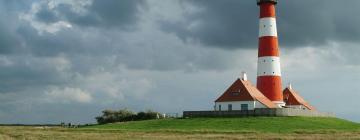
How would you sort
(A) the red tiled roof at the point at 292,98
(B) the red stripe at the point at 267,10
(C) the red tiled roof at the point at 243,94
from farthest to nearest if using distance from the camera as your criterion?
(A) the red tiled roof at the point at 292,98 → (B) the red stripe at the point at 267,10 → (C) the red tiled roof at the point at 243,94

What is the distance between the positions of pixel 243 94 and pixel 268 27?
26.9ft

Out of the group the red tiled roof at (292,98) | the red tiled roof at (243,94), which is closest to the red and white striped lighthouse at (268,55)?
the red tiled roof at (243,94)

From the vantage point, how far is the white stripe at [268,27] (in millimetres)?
66500

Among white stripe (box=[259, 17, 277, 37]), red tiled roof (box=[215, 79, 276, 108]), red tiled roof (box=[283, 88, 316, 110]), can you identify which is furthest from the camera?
red tiled roof (box=[283, 88, 316, 110])

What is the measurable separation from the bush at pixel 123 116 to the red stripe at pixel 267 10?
17.7 meters

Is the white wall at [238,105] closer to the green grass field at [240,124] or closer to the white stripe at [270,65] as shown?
the white stripe at [270,65]

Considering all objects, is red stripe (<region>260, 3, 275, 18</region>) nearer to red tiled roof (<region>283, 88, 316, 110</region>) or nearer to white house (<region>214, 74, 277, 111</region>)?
white house (<region>214, 74, 277, 111</region>)

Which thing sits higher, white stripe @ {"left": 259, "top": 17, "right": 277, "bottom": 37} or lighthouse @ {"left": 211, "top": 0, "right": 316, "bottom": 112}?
white stripe @ {"left": 259, "top": 17, "right": 277, "bottom": 37}

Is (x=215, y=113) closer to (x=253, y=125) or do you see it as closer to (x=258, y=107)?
(x=258, y=107)

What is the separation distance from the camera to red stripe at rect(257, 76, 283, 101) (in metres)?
66.8

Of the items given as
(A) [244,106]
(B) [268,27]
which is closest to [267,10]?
(B) [268,27]

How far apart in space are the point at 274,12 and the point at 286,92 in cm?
1635

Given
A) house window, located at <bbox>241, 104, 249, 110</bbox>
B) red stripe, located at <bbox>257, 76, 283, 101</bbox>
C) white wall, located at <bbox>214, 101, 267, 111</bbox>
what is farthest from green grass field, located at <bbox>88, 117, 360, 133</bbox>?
house window, located at <bbox>241, 104, 249, 110</bbox>

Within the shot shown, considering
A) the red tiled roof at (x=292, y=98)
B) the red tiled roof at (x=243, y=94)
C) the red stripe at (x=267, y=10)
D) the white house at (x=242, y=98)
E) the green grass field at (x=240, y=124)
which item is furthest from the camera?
the red tiled roof at (x=292, y=98)
